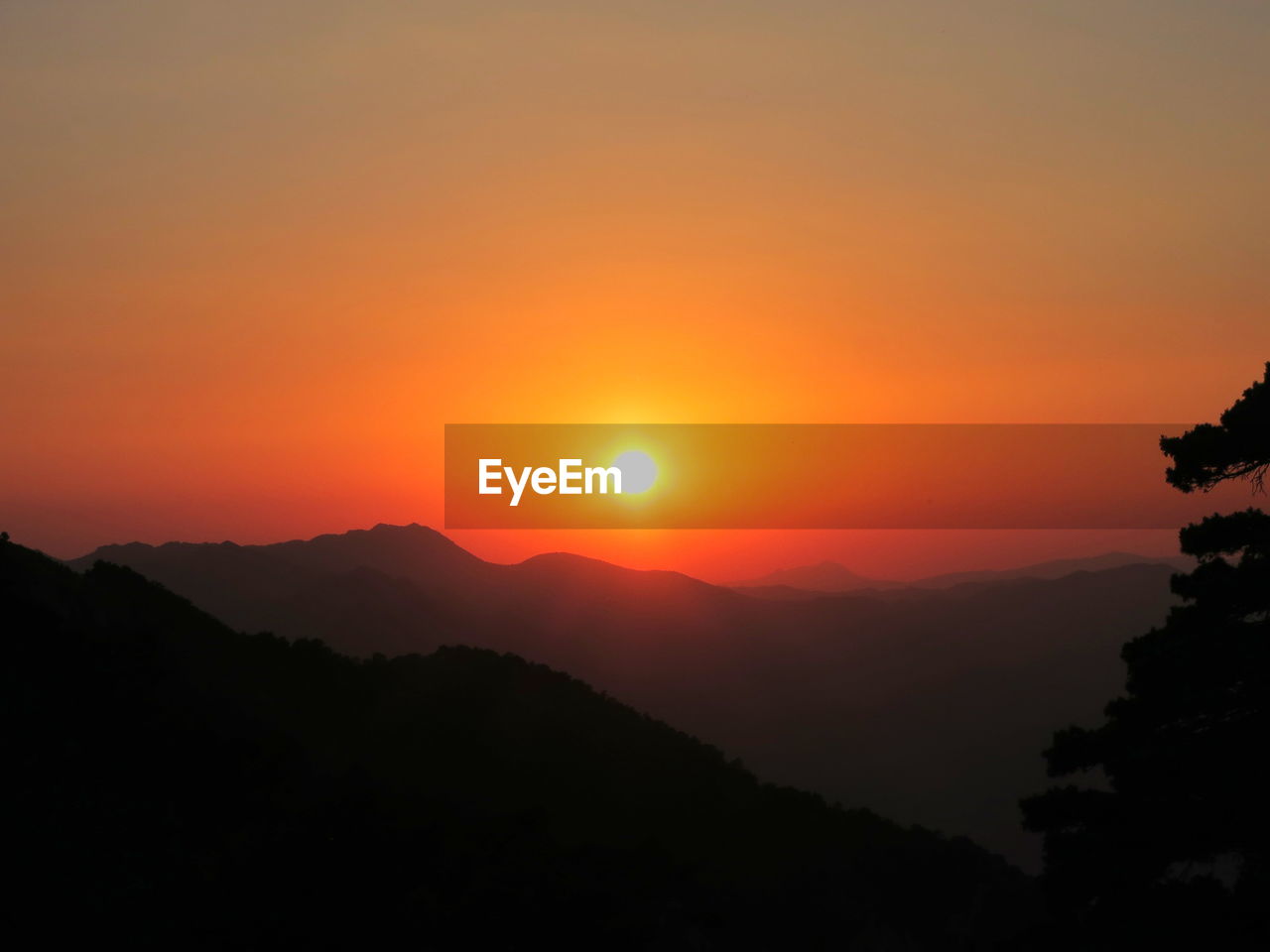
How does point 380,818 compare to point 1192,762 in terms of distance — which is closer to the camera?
point 1192,762

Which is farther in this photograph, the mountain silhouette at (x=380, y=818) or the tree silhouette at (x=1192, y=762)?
the mountain silhouette at (x=380, y=818)

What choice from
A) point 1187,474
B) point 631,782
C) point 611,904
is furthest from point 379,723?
point 1187,474

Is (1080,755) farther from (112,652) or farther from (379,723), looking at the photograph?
(379,723)

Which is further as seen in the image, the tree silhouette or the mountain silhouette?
the mountain silhouette

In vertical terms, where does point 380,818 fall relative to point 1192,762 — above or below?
below
